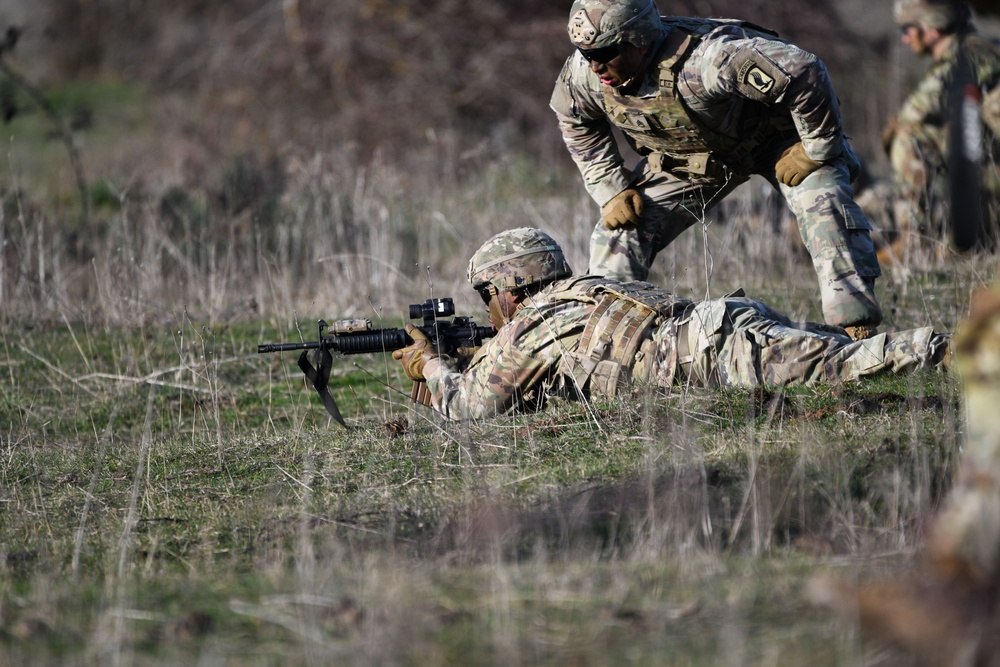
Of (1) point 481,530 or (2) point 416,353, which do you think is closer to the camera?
(1) point 481,530

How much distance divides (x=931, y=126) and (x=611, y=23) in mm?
4971

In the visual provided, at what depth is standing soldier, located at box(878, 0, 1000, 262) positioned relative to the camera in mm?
8953

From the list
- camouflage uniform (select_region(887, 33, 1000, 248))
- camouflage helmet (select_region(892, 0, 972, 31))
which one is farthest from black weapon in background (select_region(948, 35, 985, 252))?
camouflage helmet (select_region(892, 0, 972, 31))

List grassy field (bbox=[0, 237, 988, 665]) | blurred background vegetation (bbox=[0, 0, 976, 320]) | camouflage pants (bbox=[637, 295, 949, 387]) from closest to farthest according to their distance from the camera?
grassy field (bbox=[0, 237, 988, 665]), camouflage pants (bbox=[637, 295, 949, 387]), blurred background vegetation (bbox=[0, 0, 976, 320])

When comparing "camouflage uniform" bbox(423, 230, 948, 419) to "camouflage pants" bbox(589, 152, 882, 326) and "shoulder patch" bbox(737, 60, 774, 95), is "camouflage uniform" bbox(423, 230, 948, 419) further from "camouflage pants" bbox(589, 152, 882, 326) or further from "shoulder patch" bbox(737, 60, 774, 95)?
"shoulder patch" bbox(737, 60, 774, 95)

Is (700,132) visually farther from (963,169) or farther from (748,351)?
(963,169)

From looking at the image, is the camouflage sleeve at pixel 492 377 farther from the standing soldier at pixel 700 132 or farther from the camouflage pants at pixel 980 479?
the camouflage pants at pixel 980 479

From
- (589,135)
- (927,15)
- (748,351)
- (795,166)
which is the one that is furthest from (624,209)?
(927,15)

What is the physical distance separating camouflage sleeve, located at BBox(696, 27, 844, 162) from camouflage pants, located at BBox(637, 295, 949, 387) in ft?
3.57

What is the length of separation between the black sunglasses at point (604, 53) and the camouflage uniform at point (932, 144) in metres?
4.19

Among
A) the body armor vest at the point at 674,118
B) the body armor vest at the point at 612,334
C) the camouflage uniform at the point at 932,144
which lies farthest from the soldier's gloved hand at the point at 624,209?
the camouflage uniform at the point at 932,144

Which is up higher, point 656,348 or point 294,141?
point 294,141

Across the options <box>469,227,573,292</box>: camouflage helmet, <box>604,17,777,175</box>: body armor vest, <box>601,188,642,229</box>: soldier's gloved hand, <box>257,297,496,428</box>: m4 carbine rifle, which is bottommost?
<box>257,297,496,428</box>: m4 carbine rifle

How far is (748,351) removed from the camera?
201 inches
